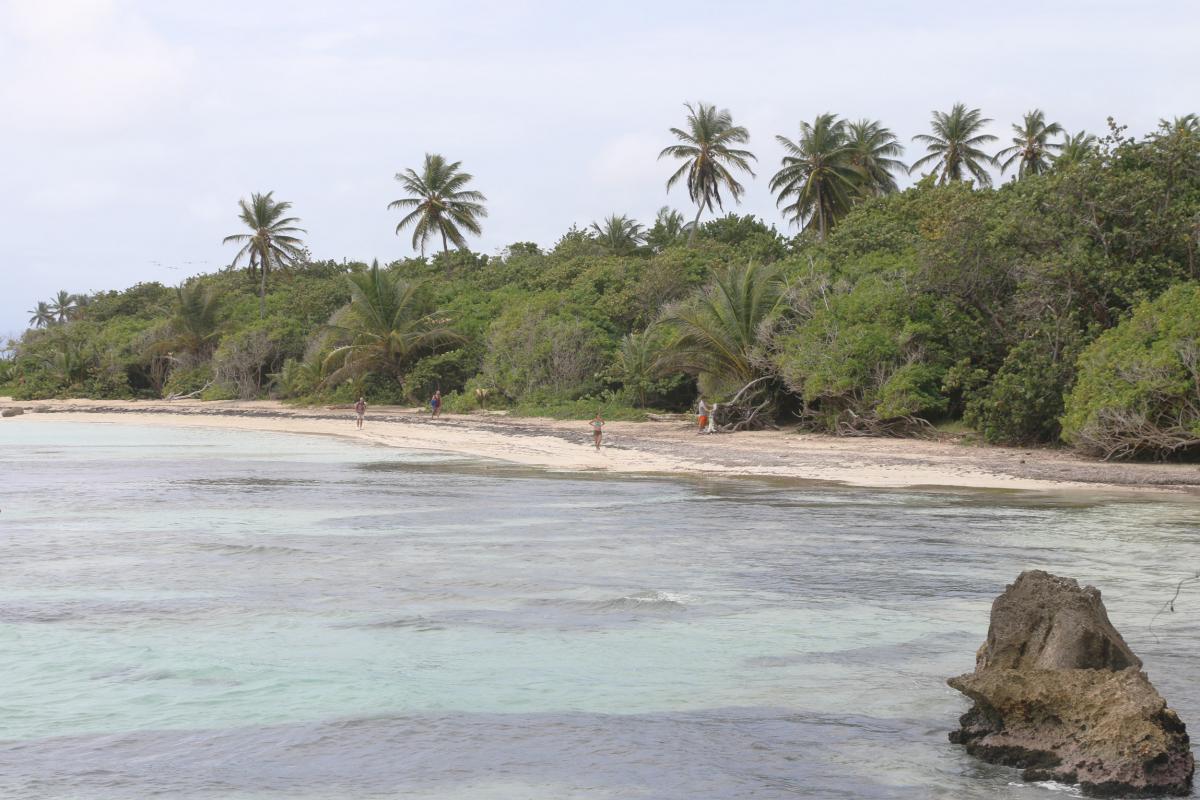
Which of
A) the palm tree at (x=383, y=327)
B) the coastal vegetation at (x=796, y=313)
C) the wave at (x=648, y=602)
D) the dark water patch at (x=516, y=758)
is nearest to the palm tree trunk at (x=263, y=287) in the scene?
the coastal vegetation at (x=796, y=313)

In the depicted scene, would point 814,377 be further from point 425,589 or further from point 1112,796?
point 1112,796

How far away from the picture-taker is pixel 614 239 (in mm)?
50156

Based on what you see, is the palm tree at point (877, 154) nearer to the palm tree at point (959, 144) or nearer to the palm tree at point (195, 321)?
the palm tree at point (959, 144)

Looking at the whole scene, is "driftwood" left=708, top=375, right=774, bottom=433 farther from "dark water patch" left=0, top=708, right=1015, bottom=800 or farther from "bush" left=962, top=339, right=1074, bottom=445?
"dark water patch" left=0, top=708, right=1015, bottom=800

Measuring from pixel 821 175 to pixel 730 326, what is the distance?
53.5ft

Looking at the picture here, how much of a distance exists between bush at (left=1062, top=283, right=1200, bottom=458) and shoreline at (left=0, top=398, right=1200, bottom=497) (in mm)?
460

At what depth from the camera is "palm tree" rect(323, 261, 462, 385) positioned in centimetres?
3634

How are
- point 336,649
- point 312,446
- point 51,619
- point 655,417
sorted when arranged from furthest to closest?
point 655,417 < point 312,446 < point 51,619 < point 336,649

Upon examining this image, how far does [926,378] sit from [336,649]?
16.7 metres

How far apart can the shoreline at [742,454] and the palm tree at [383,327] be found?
76.9 inches

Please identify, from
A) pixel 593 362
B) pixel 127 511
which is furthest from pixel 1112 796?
pixel 593 362

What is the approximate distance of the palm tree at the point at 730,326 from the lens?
26.1 meters

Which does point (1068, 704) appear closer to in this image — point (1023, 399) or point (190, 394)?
point (1023, 399)

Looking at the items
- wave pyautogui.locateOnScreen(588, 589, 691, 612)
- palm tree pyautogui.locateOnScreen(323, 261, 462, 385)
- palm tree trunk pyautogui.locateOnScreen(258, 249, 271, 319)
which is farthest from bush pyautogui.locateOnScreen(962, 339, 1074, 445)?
palm tree trunk pyautogui.locateOnScreen(258, 249, 271, 319)
